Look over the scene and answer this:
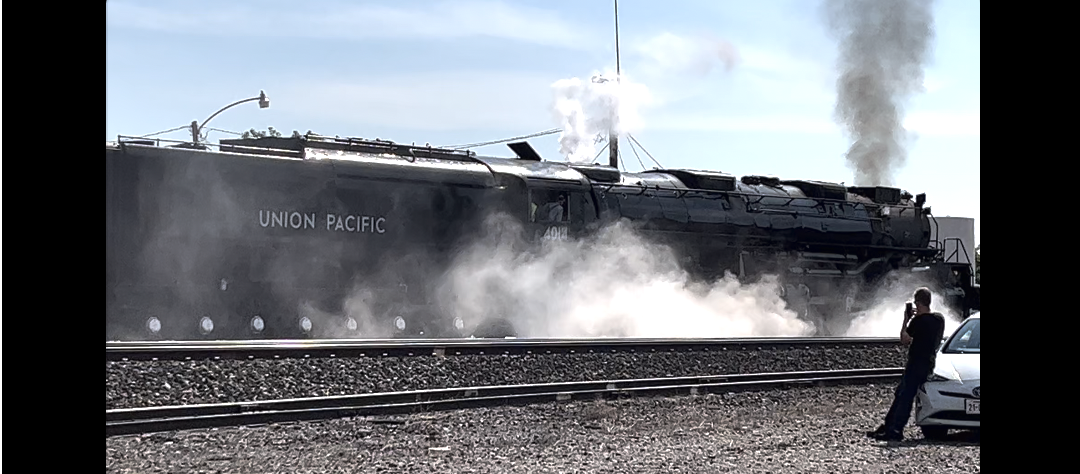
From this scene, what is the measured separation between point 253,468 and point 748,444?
370 centimetres

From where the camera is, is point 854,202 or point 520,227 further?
point 854,202

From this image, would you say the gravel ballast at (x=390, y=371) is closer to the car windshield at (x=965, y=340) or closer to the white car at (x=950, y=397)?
the car windshield at (x=965, y=340)

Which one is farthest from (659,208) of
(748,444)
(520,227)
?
(748,444)

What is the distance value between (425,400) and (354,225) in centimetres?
633

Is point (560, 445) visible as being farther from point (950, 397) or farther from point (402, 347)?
point (402, 347)

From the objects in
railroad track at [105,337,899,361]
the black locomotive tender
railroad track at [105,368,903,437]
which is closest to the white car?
railroad track at [105,368,903,437]

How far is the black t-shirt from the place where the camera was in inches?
373

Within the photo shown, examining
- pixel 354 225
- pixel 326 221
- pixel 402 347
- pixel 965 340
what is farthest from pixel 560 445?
pixel 354 225

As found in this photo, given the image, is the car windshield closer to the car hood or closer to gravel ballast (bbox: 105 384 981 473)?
the car hood

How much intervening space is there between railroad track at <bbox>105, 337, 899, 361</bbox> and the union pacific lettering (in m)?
2.23
